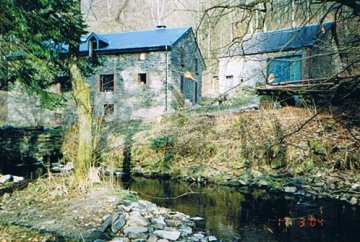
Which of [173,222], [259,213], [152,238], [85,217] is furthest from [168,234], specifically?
[259,213]

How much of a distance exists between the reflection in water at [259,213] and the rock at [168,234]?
98cm

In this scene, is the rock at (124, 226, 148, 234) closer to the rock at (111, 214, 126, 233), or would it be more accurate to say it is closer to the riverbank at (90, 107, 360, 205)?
the rock at (111, 214, 126, 233)

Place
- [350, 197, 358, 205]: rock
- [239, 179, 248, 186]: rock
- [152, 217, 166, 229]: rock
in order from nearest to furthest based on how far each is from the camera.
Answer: [152, 217, 166, 229]: rock
[350, 197, 358, 205]: rock
[239, 179, 248, 186]: rock

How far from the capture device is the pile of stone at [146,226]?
562 centimetres

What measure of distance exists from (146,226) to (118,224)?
0.49 metres

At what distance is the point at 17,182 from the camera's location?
986cm

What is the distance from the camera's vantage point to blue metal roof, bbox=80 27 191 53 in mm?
23000

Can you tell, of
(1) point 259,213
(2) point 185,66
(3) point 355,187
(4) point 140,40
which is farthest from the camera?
(2) point 185,66

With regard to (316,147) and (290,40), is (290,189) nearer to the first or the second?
(316,147)

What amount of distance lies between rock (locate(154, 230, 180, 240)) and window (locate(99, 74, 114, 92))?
1944 centimetres

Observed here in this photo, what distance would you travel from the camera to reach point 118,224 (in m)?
5.92

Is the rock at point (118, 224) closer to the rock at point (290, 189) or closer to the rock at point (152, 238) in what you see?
the rock at point (152, 238)

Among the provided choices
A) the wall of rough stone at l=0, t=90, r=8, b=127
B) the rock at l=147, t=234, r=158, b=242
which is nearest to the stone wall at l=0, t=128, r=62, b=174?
the wall of rough stone at l=0, t=90, r=8, b=127

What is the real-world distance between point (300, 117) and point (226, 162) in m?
4.16
